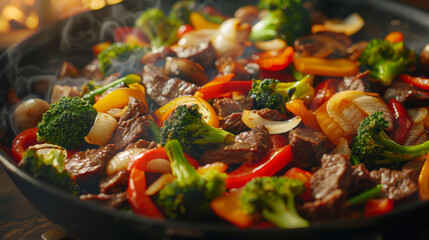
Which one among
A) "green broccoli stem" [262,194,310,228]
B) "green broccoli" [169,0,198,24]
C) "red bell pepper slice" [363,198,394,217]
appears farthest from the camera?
"green broccoli" [169,0,198,24]

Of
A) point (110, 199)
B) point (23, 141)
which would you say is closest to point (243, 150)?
point (110, 199)

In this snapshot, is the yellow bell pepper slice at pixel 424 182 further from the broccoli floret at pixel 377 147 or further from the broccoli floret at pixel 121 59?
the broccoli floret at pixel 121 59

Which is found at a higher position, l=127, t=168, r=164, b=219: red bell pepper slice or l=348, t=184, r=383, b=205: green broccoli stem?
l=127, t=168, r=164, b=219: red bell pepper slice

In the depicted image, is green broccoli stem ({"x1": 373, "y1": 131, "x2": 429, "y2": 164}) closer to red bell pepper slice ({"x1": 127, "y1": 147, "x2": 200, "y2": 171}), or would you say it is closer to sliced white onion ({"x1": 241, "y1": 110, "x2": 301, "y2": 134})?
sliced white onion ({"x1": 241, "y1": 110, "x2": 301, "y2": 134})

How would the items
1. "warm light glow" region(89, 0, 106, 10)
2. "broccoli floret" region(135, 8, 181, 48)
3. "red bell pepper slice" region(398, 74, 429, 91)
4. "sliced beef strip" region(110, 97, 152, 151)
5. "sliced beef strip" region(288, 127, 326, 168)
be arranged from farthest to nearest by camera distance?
"warm light glow" region(89, 0, 106, 10) < "broccoli floret" region(135, 8, 181, 48) < "red bell pepper slice" region(398, 74, 429, 91) < "sliced beef strip" region(110, 97, 152, 151) < "sliced beef strip" region(288, 127, 326, 168)

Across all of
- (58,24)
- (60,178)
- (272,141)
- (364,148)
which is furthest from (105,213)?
(58,24)

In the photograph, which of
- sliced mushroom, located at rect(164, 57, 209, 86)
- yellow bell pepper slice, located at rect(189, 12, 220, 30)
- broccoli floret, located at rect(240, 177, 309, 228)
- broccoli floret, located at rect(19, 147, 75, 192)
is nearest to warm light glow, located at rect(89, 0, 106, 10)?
yellow bell pepper slice, located at rect(189, 12, 220, 30)
